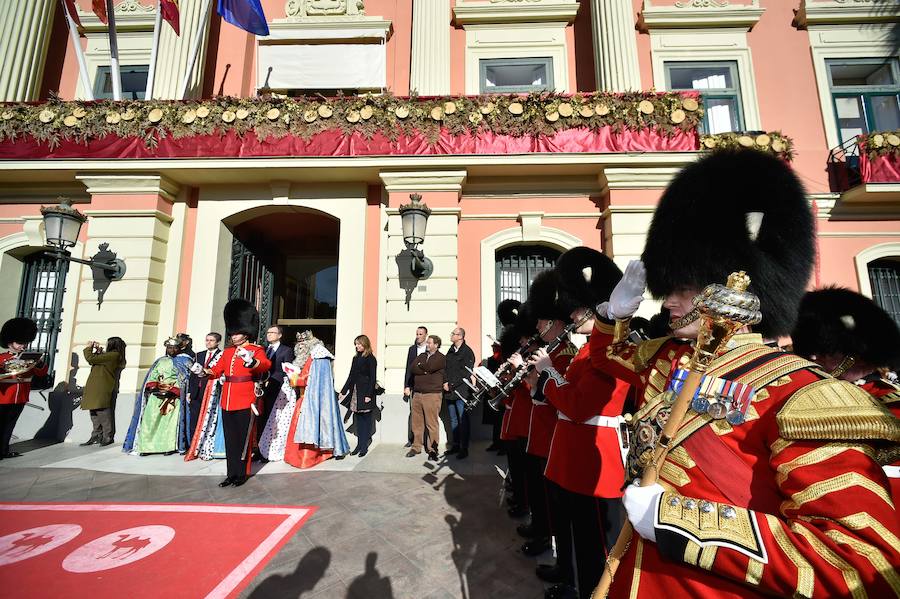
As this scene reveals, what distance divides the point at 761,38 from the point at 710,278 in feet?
36.7

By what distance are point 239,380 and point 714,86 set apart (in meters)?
11.0

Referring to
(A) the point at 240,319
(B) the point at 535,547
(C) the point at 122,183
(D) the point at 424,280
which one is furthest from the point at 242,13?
(B) the point at 535,547

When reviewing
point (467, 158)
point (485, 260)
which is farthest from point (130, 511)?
point (467, 158)

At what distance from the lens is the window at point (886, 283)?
25.2ft

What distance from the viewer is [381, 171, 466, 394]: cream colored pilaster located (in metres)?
6.82

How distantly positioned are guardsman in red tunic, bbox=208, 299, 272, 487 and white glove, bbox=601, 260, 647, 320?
14.2 ft

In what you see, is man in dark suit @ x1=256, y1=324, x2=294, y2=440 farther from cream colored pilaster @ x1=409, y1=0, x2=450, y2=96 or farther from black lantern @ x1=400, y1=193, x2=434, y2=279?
cream colored pilaster @ x1=409, y1=0, x2=450, y2=96

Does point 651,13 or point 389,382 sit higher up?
point 651,13

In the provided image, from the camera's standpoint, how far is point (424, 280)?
7000mm

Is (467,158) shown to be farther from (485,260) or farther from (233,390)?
(233,390)

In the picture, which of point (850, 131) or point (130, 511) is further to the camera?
point (850, 131)

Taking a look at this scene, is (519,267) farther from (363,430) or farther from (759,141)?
(759,141)

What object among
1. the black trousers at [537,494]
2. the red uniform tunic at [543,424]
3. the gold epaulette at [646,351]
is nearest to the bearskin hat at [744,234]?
the gold epaulette at [646,351]

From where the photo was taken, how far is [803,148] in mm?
8336
